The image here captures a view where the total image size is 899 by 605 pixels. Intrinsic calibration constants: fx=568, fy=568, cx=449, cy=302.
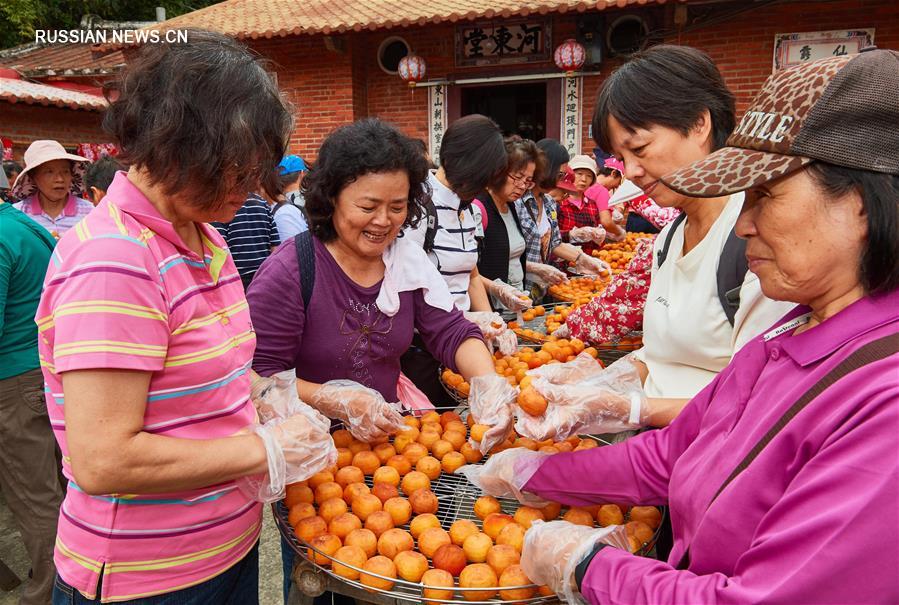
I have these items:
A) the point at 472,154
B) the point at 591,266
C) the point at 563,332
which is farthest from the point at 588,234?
the point at 563,332

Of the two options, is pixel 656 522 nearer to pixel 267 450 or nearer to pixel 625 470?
pixel 625 470

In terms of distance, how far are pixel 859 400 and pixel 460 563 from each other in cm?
96

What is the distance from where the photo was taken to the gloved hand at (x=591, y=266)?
5.23 meters

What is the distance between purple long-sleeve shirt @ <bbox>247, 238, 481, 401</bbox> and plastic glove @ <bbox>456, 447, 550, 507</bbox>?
81 cm

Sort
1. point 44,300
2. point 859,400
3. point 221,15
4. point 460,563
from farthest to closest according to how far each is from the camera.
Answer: point 221,15
point 460,563
point 44,300
point 859,400

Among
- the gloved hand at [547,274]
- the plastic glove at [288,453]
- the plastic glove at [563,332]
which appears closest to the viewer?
the plastic glove at [288,453]

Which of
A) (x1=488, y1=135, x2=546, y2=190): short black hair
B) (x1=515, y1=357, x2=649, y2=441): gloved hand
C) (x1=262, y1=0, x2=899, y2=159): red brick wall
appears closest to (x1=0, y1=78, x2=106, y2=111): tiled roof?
(x1=262, y1=0, x2=899, y2=159): red brick wall

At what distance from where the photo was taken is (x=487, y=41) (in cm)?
1137

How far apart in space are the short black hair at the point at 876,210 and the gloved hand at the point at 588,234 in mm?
5698

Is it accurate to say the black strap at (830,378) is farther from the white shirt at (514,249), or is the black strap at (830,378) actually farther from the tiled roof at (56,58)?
the tiled roof at (56,58)

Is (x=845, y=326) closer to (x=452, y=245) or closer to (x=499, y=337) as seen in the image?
(x=499, y=337)

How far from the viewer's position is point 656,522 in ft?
5.15

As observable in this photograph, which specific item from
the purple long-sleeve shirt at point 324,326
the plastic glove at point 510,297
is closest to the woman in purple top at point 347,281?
the purple long-sleeve shirt at point 324,326

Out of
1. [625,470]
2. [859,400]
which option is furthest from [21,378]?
[859,400]
